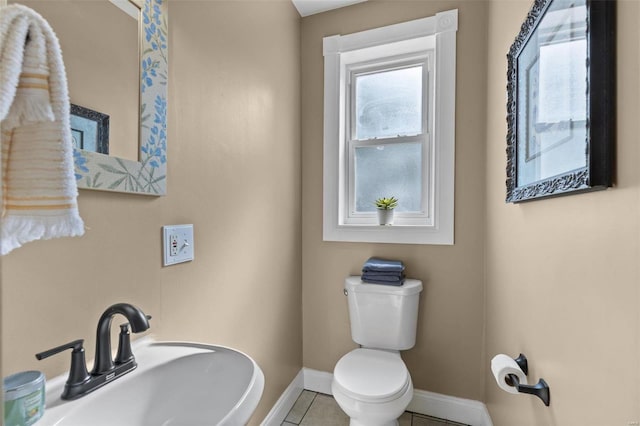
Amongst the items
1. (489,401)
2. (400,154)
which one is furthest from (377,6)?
(489,401)

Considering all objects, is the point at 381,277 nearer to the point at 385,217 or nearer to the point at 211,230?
the point at 385,217

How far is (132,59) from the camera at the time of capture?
0.88 metres

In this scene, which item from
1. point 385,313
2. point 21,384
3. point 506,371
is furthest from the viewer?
point 385,313

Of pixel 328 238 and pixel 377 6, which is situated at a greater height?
pixel 377 6

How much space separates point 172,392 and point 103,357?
0.19 m

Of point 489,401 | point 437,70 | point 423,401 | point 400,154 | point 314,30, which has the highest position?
point 314,30

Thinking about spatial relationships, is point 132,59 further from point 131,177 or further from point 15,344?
point 15,344

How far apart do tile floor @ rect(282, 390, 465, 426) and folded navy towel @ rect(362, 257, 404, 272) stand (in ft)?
2.77

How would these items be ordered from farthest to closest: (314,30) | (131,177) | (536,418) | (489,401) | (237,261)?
(314,30)
(489,401)
(237,261)
(536,418)
(131,177)

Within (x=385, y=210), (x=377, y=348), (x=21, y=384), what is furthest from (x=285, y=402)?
(x=21, y=384)

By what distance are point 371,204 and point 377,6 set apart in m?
1.20

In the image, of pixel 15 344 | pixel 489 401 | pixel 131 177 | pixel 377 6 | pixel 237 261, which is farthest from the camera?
pixel 377 6

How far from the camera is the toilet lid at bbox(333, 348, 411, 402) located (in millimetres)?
1308

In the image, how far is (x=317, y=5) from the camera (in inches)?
75.9
